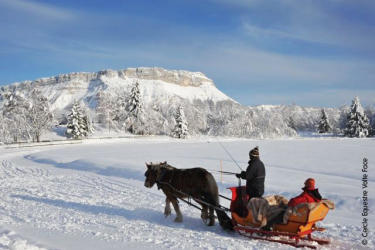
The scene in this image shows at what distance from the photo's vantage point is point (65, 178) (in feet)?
51.6

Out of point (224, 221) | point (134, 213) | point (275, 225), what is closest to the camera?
point (275, 225)

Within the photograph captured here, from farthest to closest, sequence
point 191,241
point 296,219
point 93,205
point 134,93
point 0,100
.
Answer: point 134,93 < point 0,100 < point 93,205 < point 191,241 < point 296,219

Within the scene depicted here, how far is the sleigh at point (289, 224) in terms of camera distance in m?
5.89

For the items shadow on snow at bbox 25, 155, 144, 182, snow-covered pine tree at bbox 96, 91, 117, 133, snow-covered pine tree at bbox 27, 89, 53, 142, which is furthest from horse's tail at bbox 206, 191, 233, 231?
snow-covered pine tree at bbox 96, 91, 117, 133

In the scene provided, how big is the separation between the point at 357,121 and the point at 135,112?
4243 cm

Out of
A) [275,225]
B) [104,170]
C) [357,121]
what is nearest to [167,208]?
[275,225]

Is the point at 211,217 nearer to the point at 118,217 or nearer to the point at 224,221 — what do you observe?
the point at 224,221

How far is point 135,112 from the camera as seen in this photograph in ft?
218

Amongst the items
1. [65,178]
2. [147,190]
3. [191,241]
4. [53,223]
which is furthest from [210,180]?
[65,178]

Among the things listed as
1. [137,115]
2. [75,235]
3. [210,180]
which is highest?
[137,115]

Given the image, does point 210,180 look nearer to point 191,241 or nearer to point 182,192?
point 182,192

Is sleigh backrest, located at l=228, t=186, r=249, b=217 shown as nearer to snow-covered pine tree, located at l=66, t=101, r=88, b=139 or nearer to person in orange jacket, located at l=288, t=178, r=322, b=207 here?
person in orange jacket, located at l=288, t=178, r=322, b=207

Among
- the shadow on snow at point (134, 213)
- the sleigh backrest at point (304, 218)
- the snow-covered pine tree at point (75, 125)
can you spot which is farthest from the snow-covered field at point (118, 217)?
the snow-covered pine tree at point (75, 125)

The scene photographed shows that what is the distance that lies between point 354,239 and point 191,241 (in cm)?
311
